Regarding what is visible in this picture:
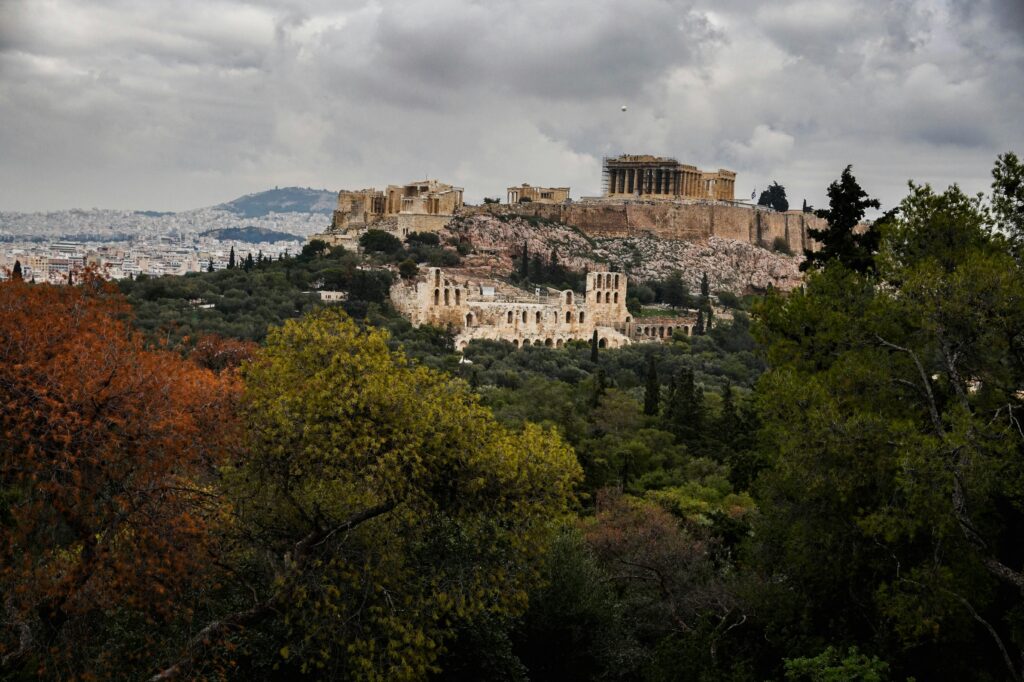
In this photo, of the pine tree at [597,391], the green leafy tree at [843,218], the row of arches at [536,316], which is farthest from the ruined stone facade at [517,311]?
the green leafy tree at [843,218]

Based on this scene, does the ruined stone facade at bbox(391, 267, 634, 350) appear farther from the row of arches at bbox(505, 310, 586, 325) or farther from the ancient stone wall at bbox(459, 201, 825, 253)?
the ancient stone wall at bbox(459, 201, 825, 253)

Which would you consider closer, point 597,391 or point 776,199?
point 597,391

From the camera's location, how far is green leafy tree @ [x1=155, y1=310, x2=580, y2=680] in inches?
475

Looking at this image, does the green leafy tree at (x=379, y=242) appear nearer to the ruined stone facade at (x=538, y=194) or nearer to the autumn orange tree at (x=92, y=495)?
Result: the ruined stone facade at (x=538, y=194)

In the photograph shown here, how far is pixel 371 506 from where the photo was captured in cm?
1282

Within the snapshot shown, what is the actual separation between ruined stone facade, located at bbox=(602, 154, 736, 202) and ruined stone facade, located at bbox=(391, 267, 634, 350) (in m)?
31.6

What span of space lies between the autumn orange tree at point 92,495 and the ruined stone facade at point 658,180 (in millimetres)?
84391

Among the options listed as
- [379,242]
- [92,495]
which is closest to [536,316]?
[379,242]

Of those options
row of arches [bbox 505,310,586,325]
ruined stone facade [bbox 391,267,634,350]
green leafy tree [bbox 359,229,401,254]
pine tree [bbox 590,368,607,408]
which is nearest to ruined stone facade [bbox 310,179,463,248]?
green leafy tree [bbox 359,229,401,254]

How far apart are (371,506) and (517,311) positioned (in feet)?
158

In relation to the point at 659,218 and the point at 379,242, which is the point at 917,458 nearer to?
the point at 379,242

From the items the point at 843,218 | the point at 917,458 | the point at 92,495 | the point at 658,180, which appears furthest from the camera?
the point at 658,180

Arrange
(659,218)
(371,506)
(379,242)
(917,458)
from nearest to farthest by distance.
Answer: (917,458), (371,506), (379,242), (659,218)

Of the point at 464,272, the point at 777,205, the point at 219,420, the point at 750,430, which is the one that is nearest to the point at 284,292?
the point at 464,272
